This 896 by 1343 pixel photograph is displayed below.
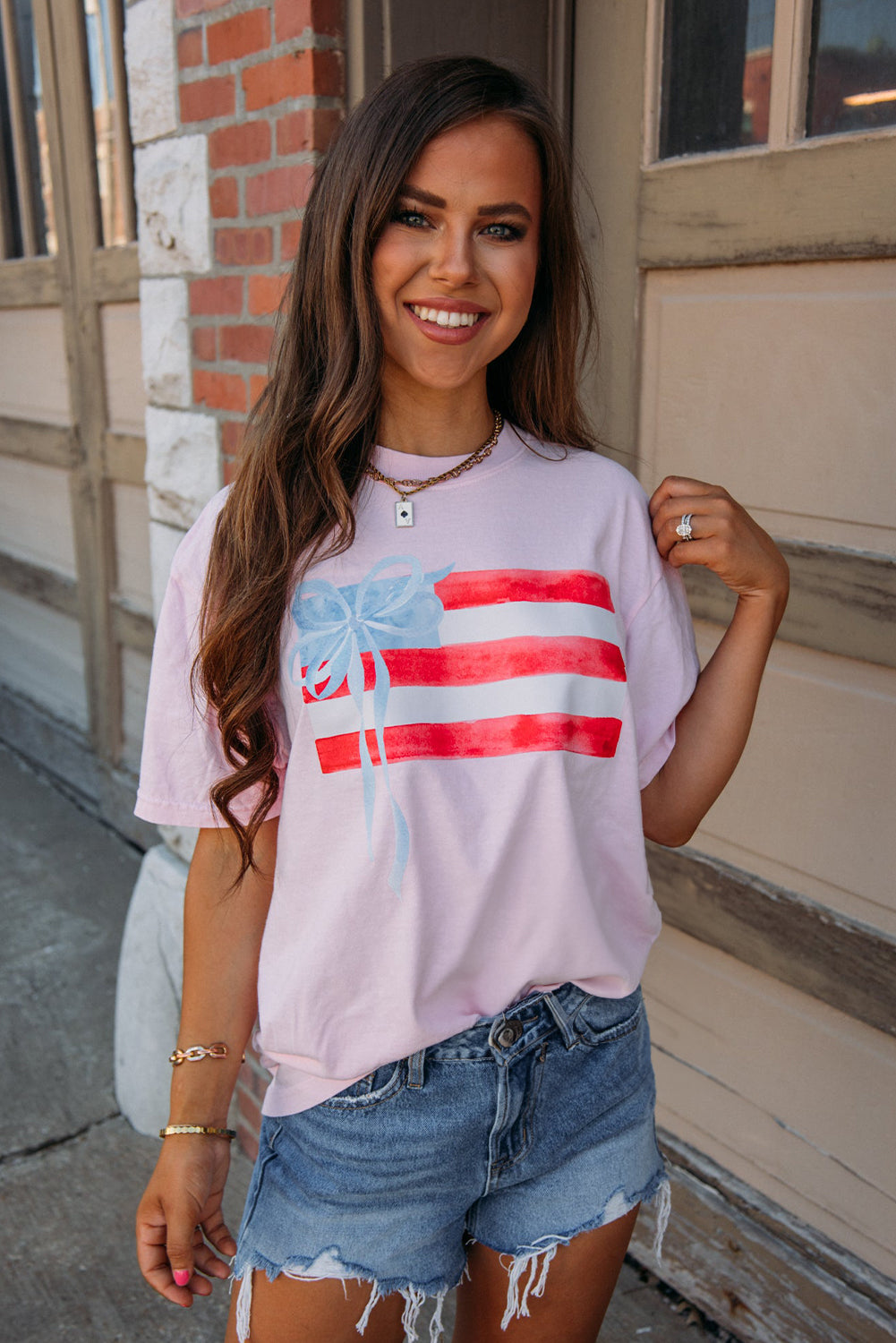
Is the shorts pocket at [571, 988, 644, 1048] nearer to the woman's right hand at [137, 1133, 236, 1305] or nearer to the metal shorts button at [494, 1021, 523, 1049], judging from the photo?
the metal shorts button at [494, 1021, 523, 1049]

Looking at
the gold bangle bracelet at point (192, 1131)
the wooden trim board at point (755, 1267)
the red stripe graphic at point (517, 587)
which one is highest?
the red stripe graphic at point (517, 587)

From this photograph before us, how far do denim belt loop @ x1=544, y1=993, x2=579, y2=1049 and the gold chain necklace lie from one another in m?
0.59

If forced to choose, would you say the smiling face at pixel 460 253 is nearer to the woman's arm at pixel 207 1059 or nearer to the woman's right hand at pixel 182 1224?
the woman's arm at pixel 207 1059

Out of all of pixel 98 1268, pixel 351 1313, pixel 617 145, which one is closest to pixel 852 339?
pixel 617 145

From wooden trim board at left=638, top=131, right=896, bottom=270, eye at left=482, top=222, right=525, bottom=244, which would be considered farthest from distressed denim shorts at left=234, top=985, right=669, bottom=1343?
wooden trim board at left=638, top=131, right=896, bottom=270

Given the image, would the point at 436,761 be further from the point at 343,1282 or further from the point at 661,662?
the point at 343,1282

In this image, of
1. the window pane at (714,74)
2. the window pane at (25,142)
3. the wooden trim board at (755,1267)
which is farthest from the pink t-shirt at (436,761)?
the window pane at (25,142)

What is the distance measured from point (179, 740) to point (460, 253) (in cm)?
67

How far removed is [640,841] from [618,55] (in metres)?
1.56

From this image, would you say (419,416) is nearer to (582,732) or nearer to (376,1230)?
(582,732)

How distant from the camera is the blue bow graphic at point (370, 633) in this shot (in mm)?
1329

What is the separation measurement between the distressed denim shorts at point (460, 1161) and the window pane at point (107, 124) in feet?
11.6

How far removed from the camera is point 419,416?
150 centimetres

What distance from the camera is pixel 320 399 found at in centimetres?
144
